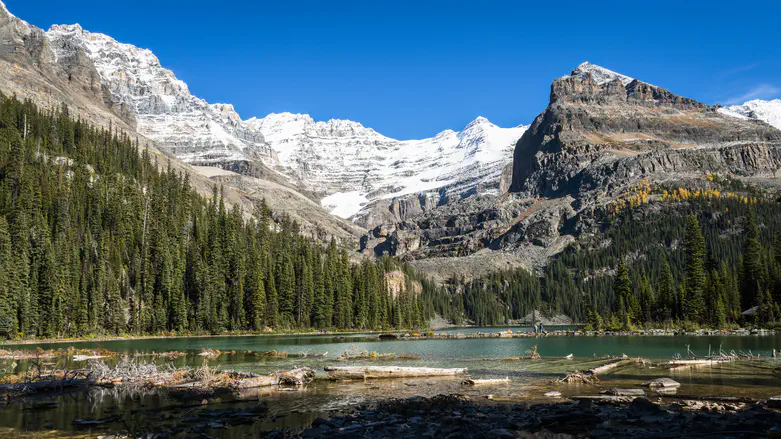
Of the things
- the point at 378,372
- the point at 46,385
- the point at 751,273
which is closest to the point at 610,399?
the point at 378,372

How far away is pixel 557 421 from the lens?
682 inches

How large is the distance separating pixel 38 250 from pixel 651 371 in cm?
10546

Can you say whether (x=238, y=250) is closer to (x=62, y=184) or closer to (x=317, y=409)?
(x=62, y=184)

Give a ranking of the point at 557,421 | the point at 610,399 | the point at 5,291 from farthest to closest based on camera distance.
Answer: the point at 5,291
the point at 610,399
the point at 557,421

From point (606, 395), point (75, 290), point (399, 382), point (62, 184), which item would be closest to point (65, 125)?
point (62, 184)

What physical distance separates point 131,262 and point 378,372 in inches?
4190

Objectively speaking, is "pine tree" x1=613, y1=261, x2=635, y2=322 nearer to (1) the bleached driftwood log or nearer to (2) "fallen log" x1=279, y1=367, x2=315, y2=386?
(2) "fallen log" x1=279, y1=367, x2=315, y2=386

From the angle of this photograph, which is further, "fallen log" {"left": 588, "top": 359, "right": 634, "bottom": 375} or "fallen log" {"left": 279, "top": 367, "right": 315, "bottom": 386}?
"fallen log" {"left": 588, "top": 359, "right": 634, "bottom": 375}

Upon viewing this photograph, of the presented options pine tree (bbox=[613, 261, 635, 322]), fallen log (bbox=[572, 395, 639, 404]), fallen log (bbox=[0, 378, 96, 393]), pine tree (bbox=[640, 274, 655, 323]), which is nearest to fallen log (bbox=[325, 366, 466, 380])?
fallen log (bbox=[572, 395, 639, 404])

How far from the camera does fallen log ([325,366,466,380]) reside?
Answer: 3191 centimetres

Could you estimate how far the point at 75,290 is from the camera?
330 feet

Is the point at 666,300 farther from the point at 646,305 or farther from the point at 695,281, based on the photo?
the point at 695,281

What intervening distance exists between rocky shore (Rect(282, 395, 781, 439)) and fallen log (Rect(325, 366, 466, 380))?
10382 millimetres

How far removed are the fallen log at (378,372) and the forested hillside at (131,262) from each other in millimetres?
77664
